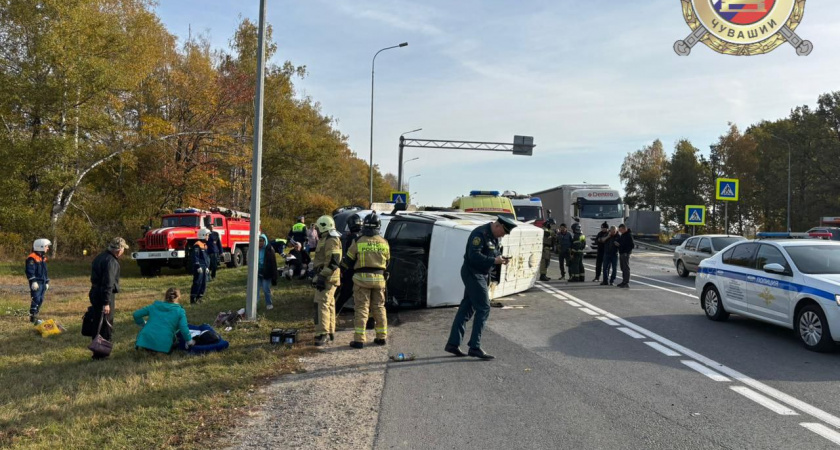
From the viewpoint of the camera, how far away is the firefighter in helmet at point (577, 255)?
50.8ft

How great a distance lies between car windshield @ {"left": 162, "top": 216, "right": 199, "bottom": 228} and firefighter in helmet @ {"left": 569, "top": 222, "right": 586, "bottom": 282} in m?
13.1

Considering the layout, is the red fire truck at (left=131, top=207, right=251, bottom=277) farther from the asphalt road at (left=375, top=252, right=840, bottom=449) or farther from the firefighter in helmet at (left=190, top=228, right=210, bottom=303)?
the asphalt road at (left=375, top=252, right=840, bottom=449)

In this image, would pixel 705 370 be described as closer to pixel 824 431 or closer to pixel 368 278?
pixel 824 431

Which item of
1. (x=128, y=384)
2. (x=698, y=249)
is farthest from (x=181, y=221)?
(x=698, y=249)

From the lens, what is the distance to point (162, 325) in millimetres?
7086

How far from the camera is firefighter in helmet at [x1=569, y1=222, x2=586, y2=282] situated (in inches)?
610

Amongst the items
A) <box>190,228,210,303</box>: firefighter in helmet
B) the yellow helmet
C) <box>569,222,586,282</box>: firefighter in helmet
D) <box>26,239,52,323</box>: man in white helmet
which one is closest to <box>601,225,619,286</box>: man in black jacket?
<box>569,222,586,282</box>: firefighter in helmet

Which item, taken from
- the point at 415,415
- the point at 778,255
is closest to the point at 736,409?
the point at 415,415

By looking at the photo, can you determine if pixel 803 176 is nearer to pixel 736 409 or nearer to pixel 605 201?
pixel 605 201

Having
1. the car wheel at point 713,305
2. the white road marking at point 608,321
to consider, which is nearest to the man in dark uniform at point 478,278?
the white road marking at point 608,321

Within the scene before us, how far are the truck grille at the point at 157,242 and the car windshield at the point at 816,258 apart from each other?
17374mm

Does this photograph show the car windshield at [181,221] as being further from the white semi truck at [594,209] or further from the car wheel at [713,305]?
the car wheel at [713,305]

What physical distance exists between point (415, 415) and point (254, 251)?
5.54m

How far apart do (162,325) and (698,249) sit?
15846mm
